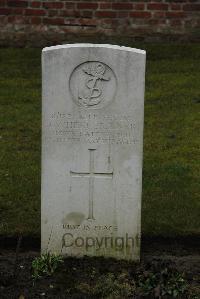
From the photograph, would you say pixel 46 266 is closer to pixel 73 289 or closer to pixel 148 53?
pixel 73 289

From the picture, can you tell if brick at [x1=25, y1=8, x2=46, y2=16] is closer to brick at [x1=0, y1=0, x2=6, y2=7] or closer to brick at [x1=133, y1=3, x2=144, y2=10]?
brick at [x1=0, y1=0, x2=6, y2=7]

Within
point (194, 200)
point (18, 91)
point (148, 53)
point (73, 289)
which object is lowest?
point (73, 289)

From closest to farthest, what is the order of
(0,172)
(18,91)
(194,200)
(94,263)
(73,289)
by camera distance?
(73,289) → (94,263) → (194,200) → (0,172) → (18,91)

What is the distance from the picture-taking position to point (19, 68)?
1121 cm

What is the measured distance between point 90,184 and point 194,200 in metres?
1.62

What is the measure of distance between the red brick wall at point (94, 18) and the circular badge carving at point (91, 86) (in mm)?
6941

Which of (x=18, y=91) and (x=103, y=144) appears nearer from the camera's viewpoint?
(x=103, y=144)

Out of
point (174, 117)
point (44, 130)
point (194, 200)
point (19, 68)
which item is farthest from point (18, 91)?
point (44, 130)

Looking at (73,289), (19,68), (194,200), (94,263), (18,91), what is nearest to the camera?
(73,289)

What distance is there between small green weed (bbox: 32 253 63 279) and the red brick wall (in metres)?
7.13

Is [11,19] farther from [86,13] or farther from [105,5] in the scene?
[105,5]

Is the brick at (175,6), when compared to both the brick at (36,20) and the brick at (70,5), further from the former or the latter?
the brick at (36,20)

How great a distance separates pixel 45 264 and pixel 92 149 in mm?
903

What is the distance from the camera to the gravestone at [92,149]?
5191 millimetres
